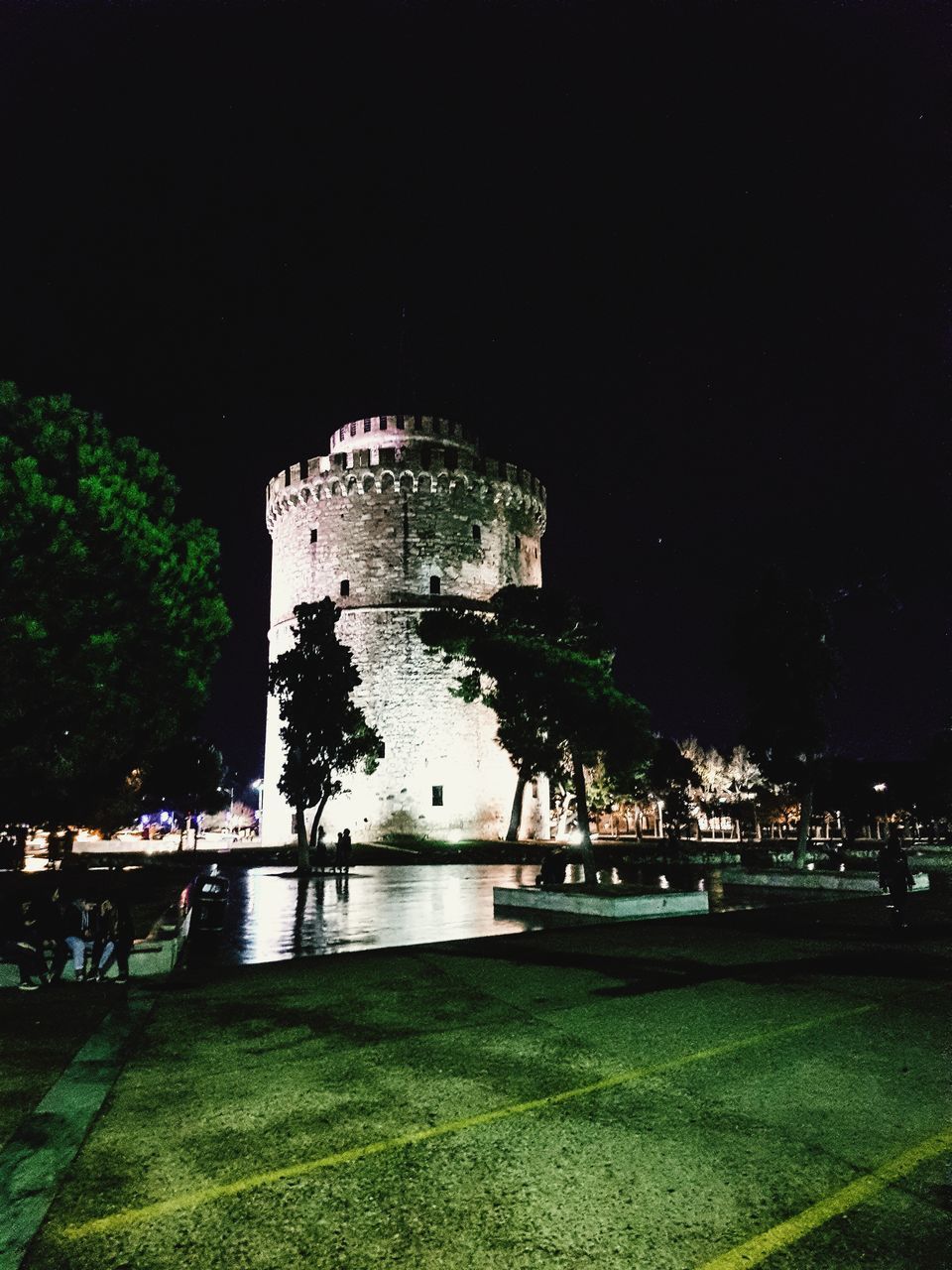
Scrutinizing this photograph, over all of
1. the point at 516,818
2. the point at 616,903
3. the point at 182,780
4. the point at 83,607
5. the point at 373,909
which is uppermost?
the point at 83,607

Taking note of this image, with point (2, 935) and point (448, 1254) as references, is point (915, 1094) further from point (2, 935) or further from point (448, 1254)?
point (2, 935)

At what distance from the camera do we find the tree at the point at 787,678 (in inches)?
803

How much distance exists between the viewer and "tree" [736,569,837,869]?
2041 cm

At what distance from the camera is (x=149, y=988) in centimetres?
788

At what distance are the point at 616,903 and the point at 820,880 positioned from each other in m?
7.71

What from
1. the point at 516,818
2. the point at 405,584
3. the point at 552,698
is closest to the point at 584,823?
the point at 552,698

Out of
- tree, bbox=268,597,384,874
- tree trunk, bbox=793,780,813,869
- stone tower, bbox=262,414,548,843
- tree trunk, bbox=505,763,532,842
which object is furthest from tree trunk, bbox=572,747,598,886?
stone tower, bbox=262,414,548,843

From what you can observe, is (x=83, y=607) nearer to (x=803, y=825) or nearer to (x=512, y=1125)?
(x=512, y=1125)

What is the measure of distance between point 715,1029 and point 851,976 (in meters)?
2.88

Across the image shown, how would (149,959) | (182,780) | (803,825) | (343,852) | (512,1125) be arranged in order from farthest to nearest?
(182,780)
(343,852)
(803,825)
(149,959)
(512,1125)

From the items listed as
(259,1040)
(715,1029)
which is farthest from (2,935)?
(715,1029)

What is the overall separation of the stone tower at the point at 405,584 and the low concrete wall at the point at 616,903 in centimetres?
2077

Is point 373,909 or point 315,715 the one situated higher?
point 315,715

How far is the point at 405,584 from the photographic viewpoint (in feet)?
119
